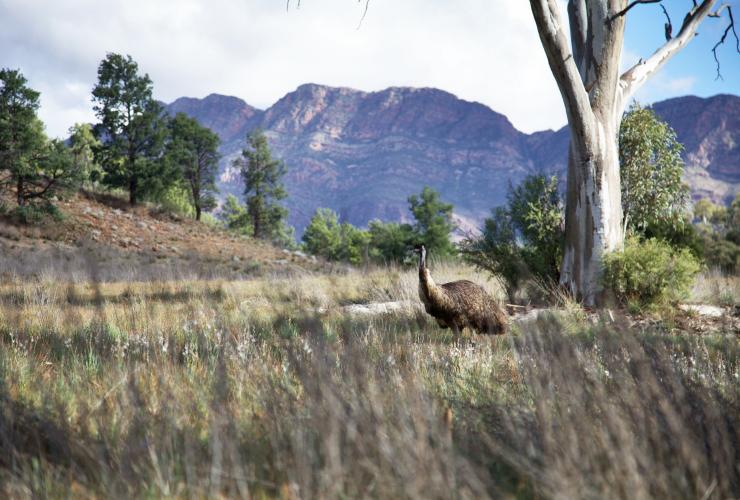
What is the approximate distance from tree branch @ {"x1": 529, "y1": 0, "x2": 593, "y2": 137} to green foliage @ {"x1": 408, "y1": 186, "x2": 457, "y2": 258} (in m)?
32.2

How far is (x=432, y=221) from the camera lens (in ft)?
140

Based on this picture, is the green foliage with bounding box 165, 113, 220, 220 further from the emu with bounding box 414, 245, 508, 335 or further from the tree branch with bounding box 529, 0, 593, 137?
the emu with bounding box 414, 245, 508, 335

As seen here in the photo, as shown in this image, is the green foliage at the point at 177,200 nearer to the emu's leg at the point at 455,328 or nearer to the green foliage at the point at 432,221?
the green foliage at the point at 432,221

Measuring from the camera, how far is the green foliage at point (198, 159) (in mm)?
44625

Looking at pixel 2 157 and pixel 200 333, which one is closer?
pixel 200 333

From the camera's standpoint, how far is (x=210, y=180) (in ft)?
154

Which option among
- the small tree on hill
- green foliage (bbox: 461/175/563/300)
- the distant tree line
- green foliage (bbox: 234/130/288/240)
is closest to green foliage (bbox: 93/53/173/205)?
the distant tree line

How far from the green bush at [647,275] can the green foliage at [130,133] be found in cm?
3281

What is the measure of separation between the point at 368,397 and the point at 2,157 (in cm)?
3015

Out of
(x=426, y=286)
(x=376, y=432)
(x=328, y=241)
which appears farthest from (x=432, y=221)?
(x=376, y=432)

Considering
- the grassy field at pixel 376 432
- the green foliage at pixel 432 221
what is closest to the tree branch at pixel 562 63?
the grassy field at pixel 376 432

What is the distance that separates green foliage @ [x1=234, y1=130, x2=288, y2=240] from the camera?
50.3m

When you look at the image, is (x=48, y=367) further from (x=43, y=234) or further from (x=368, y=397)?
(x=43, y=234)

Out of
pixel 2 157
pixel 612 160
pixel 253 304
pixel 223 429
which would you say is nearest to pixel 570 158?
pixel 612 160
